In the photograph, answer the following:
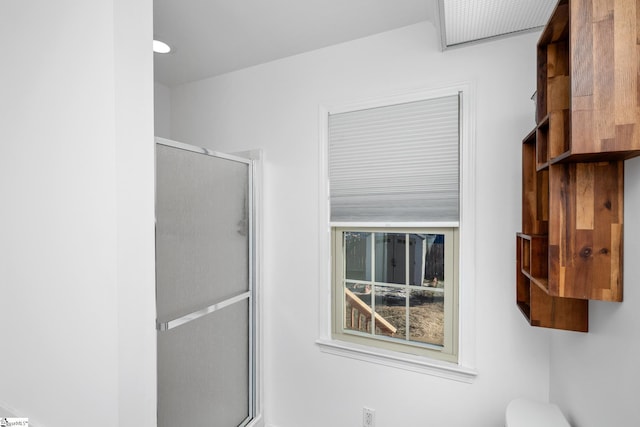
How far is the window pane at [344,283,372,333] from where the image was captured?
75.7 inches

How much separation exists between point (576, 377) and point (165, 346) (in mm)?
1651

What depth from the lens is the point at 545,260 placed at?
1023mm

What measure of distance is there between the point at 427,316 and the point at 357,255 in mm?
515

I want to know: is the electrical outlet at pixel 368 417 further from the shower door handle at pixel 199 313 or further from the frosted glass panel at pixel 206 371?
the shower door handle at pixel 199 313

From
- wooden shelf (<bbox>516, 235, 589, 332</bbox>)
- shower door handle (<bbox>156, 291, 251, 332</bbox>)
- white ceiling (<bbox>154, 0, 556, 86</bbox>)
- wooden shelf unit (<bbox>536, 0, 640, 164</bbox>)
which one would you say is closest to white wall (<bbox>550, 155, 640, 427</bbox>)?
wooden shelf (<bbox>516, 235, 589, 332</bbox>)

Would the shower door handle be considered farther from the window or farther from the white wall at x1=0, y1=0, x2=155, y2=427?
the window

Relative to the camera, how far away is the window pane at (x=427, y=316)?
1.73 metres

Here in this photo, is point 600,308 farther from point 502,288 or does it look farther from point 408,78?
point 408,78

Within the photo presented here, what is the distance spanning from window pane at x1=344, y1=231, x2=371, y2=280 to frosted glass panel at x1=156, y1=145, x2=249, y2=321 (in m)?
0.65

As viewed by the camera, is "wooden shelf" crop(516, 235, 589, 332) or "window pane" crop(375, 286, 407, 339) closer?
"wooden shelf" crop(516, 235, 589, 332)

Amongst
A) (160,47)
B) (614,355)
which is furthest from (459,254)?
(160,47)

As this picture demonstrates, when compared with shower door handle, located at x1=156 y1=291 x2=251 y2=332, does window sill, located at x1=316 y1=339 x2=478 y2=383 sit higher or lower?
lower

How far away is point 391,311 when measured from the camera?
1.86 metres

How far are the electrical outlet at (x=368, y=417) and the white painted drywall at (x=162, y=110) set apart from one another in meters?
2.34
